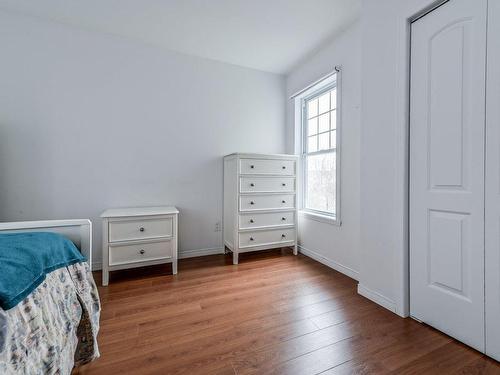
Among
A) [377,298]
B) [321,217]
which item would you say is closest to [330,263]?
[321,217]

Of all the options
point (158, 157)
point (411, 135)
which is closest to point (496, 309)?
point (411, 135)

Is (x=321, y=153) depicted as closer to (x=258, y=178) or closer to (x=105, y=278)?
(x=258, y=178)

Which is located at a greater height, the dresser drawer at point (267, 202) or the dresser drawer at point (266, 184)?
the dresser drawer at point (266, 184)

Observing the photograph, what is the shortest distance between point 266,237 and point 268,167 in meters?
0.82

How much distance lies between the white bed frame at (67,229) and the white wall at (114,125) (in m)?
1.13

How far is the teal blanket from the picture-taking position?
745 millimetres

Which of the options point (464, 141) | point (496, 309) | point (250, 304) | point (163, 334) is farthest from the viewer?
point (250, 304)

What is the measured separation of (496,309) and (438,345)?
0.36 meters

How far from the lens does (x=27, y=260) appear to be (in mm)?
894

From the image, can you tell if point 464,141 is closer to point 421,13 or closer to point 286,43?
point 421,13

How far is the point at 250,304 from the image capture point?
1.76m

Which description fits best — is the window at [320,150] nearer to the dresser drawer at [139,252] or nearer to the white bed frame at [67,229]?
the dresser drawer at [139,252]

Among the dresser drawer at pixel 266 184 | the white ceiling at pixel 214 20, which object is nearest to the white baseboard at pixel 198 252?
the dresser drawer at pixel 266 184

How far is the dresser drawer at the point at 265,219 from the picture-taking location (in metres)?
2.60
